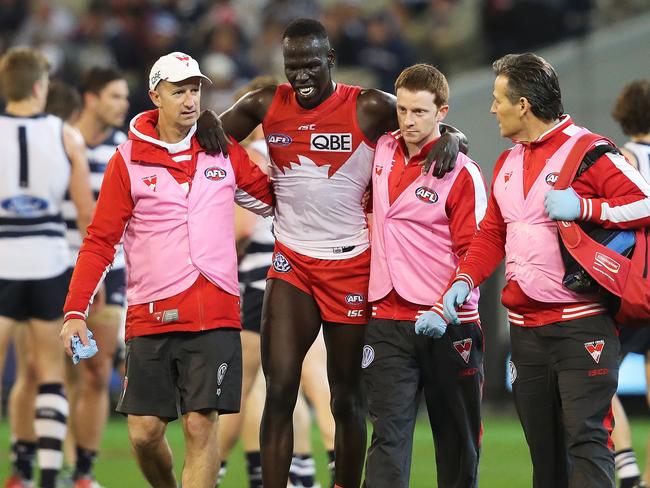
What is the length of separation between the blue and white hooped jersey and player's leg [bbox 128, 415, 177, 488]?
2.28 metres

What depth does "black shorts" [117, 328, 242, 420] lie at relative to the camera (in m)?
6.56

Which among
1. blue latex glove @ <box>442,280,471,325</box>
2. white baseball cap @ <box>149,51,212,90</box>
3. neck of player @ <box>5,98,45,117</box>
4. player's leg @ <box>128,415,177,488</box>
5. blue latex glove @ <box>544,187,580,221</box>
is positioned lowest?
player's leg @ <box>128,415,177,488</box>

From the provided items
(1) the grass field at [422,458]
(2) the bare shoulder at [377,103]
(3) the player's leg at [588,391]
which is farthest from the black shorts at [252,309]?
(3) the player's leg at [588,391]

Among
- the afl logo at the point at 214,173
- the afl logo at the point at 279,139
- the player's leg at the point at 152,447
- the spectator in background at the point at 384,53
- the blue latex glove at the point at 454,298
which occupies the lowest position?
the player's leg at the point at 152,447

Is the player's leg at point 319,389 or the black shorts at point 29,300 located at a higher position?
the black shorts at point 29,300

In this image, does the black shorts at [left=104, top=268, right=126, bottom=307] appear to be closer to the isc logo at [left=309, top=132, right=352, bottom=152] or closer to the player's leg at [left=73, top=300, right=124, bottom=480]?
the player's leg at [left=73, top=300, right=124, bottom=480]

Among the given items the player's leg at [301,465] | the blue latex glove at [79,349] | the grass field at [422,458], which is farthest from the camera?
the grass field at [422,458]

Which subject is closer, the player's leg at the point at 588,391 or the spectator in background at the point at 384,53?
→ the player's leg at the point at 588,391

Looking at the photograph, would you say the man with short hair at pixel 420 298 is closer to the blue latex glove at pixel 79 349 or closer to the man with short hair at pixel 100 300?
the blue latex glove at pixel 79 349

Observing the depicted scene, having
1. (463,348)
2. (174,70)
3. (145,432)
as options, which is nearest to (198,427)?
(145,432)

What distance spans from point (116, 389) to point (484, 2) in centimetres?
668

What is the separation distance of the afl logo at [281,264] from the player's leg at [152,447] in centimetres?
101

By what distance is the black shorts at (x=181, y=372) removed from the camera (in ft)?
21.5

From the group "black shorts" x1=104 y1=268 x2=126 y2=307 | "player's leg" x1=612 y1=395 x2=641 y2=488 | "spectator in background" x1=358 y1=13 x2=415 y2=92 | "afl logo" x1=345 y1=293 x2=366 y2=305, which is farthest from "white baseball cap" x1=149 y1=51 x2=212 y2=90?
"spectator in background" x1=358 y1=13 x2=415 y2=92
